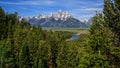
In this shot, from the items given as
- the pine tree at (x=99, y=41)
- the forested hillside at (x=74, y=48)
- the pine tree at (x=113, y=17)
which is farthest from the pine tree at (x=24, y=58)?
the pine tree at (x=113, y=17)

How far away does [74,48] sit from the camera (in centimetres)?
8088

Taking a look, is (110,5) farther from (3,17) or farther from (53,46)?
(3,17)

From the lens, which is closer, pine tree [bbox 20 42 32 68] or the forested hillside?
the forested hillside

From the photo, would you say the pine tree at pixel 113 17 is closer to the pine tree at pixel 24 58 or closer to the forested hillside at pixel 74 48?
the forested hillside at pixel 74 48

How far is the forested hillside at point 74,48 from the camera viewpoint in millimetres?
26422

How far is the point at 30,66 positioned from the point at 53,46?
656 inches

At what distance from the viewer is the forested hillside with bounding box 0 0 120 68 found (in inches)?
1040

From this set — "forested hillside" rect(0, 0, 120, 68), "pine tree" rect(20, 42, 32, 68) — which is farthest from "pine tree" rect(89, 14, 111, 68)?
"pine tree" rect(20, 42, 32, 68)

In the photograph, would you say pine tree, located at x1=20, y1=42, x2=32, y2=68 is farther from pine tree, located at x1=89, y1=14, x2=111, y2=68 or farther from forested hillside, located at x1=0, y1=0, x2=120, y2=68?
pine tree, located at x1=89, y1=14, x2=111, y2=68

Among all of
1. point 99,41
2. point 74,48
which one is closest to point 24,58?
point 74,48

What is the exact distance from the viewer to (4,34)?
136625 millimetres

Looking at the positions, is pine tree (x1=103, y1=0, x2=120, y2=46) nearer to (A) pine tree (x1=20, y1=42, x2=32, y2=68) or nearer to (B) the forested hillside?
(B) the forested hillside

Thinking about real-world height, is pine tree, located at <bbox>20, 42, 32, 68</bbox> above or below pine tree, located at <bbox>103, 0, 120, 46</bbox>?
below

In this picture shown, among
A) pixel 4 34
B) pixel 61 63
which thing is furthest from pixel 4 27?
pixel 61 63
